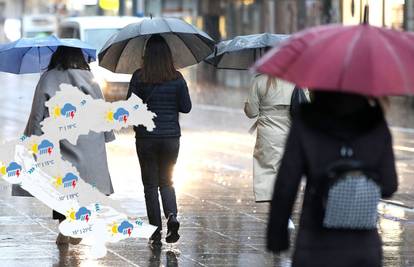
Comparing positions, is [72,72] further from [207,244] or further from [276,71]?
[276,71]

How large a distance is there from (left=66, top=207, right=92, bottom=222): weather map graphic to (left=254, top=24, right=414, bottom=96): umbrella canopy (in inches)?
166

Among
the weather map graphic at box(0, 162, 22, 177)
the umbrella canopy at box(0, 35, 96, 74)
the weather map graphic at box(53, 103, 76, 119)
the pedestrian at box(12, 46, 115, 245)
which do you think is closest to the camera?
the weather map graphic at box(53, 103, 76, 119)

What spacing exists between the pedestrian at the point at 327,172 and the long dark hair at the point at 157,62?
424 cm

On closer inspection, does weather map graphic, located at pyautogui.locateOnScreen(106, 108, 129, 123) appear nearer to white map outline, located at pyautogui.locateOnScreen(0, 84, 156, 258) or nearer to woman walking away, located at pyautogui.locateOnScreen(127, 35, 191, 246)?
white map outline, located at pyautogui.locateOnScreen(0, 84, 156, 258)

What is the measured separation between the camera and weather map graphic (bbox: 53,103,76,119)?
8305 millimetres

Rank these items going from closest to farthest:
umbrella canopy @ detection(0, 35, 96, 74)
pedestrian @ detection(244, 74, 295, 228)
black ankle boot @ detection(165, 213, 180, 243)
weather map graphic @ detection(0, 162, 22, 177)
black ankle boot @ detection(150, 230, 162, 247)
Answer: weather map graphic @ detection(0, 162, 22, 177), black ankle boot @ detection(165, 213, 180, 243), black ankle boot @ detection(150, 230, 162, 247), umbrella canopy @ detection(0, 35, 96, 74), pedestrian @ detection(244, 74, 295, 228)

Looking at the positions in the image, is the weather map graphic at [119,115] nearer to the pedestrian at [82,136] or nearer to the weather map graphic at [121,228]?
the pedestrian at [82,136]

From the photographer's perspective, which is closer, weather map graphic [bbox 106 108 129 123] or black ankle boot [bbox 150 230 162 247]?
weather map graphic [bbox 106 108 129 123]

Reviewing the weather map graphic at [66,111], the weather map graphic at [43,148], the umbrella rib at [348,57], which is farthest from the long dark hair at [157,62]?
the umbrella rib at [348,57]

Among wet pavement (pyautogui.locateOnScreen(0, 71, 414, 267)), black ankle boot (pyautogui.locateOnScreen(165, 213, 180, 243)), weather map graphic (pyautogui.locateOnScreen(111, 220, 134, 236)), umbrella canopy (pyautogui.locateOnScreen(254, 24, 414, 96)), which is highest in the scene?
umbrella canopy (pyautogui.locateOnScreen(254, 24, 414, 96))

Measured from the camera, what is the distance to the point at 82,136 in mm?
8656

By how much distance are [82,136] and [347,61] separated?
463cm

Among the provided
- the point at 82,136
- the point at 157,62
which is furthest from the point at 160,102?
the point at 82,136

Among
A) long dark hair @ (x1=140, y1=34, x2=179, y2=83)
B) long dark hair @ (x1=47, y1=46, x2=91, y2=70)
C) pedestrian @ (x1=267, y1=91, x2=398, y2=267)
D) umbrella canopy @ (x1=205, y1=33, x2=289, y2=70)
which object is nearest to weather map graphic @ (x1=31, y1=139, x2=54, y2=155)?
long dark hair @ (x1=47, y1=46, x2=91, y2=70)
